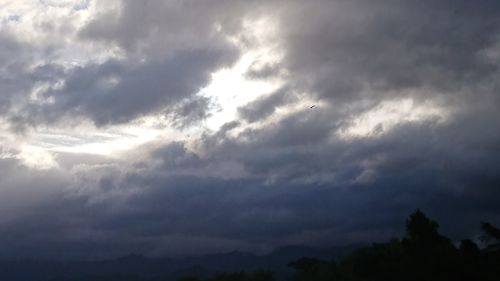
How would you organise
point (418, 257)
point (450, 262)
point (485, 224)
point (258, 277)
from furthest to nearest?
point (258, 277), point (485, 224), point (418, 257), point (450, 262)

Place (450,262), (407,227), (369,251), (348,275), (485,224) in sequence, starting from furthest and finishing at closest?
(369,251)
(348,275)
(485,224)
(407,227)
(450,262)

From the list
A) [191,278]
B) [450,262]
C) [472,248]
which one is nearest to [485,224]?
[472,248]

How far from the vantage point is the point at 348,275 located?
15888cm

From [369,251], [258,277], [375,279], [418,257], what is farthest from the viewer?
[258,277]

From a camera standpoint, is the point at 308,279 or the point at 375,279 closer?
the point at 375,279

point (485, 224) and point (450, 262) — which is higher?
point (485, 224)

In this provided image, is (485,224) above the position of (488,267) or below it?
above

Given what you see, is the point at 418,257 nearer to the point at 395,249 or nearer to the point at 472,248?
the point at 472,248

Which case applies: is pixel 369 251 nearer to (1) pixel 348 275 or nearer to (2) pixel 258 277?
(1) pixel 348 275

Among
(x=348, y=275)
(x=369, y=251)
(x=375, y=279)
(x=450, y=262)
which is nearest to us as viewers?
(x=450, y=262)

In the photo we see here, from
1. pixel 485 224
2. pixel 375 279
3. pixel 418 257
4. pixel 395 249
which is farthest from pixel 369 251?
pixel 418 257

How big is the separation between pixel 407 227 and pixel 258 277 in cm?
7616

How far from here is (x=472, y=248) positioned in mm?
130500

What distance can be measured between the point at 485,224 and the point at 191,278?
90559 mm
